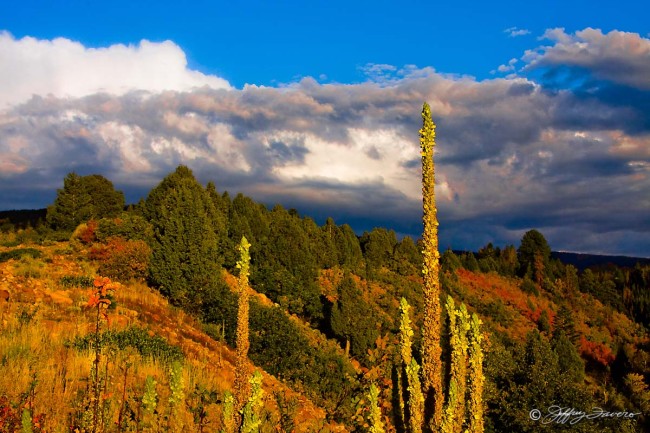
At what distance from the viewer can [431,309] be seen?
279 inches

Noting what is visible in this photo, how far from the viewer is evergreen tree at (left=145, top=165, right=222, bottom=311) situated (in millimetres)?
29359

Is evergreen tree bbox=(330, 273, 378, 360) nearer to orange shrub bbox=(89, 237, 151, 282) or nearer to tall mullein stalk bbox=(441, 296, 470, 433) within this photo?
orange shrub bbox=(89, 237, 151, 282)

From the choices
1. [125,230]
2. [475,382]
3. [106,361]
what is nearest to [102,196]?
[125,230]

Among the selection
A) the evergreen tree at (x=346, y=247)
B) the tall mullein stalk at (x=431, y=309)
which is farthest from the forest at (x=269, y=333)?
the evergreen tree at (x=346, y=247)

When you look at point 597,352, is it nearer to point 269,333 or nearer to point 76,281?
point 269,333

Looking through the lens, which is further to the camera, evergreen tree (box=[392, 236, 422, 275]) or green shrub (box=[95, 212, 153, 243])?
evergreen tree (box=[392, 236, 422, 275])

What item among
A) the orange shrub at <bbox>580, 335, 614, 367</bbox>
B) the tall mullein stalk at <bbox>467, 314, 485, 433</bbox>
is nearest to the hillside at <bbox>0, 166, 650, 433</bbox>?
the tall mullein stalk at <bbox>467, 314, 485, 433</bbox>

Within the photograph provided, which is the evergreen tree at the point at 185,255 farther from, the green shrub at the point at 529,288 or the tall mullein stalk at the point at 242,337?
the green shrub at the point at 529,288

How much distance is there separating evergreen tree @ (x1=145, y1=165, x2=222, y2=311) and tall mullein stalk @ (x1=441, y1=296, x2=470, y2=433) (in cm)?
2298

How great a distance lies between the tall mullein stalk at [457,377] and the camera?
690 centimetres

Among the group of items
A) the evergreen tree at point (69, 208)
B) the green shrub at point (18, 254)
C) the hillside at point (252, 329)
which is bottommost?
the hillside at point (252, 329)

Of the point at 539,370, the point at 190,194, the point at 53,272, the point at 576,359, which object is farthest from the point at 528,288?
the point at 53,272

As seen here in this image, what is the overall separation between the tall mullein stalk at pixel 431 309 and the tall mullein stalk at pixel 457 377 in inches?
6.3

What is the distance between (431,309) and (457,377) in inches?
60.4
